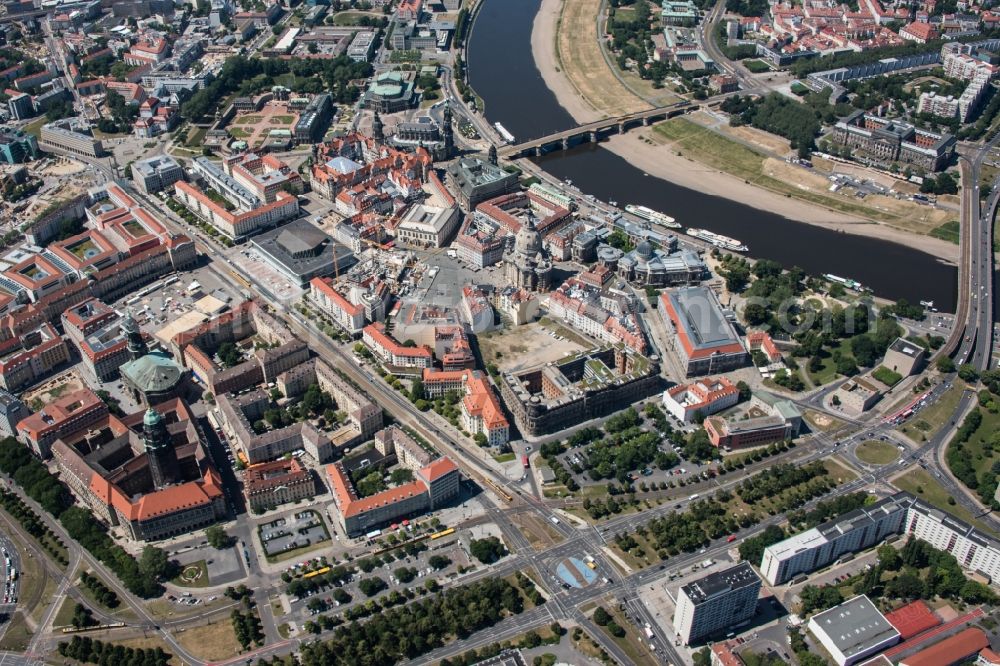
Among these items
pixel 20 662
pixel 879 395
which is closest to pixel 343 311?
pixel 20 662

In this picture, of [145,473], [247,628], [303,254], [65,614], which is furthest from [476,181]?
[65,614]

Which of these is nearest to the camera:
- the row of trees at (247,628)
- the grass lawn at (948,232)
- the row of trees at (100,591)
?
the row of trees at (247,628)

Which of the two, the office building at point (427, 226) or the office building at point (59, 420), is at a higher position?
the office building at point (427, 226)

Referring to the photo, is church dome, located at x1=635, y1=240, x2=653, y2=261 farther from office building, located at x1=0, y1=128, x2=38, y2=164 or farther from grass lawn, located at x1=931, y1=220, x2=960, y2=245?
office building, located at x1=0, y1=128, x2=38, y2=164

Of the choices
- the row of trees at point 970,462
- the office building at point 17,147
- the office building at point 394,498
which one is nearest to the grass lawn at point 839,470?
the row of trees at point 970,462

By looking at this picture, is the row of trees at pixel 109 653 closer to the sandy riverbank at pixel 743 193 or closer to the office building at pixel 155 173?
the office building at pixel 155 173

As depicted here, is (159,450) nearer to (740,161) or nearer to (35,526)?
(35,526)
